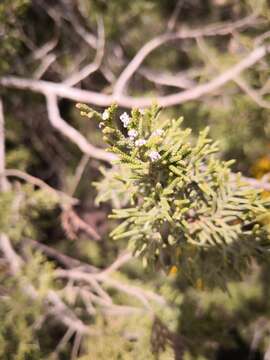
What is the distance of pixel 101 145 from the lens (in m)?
3.57

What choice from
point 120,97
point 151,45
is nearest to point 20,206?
point 120,97

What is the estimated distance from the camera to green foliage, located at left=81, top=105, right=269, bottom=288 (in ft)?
4.61

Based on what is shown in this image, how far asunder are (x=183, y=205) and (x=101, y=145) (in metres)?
2.13

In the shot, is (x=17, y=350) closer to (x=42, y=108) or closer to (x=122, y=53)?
(x=42, y=108)

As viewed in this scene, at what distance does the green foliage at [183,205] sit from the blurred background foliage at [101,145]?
0.59 metres

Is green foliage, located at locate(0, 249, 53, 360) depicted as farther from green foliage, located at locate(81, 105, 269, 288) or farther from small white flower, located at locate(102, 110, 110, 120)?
small white flower, located at locate(102, 110, 110, 120)

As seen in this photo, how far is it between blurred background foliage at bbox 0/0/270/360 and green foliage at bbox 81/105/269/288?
59cm

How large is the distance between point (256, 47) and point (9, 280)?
2472mm

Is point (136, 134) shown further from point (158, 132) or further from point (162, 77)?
point (162, 77)

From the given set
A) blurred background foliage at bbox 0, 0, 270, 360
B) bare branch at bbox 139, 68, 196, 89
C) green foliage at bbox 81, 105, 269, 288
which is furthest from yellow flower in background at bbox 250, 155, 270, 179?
bare branch at bbox 139, 68, 196, 89

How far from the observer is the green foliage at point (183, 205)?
141cm

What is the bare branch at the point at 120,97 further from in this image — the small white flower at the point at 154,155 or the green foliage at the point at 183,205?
the small white flower at the point at 154,155

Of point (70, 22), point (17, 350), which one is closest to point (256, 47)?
point (70, 22)

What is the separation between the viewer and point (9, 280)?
258 centimetres
